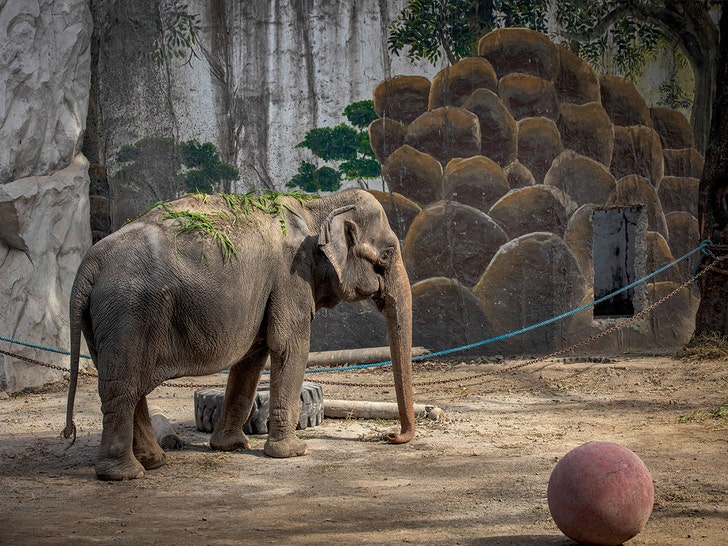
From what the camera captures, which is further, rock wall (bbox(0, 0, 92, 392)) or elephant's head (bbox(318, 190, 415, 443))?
rock wall (bbox(0, 0, 92, 392))

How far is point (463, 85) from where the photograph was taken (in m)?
12.1

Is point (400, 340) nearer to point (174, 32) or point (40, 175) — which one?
point (40, 175)

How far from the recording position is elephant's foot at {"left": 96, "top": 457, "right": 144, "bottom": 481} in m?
5.55

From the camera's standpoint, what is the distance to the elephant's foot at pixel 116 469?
555 cm

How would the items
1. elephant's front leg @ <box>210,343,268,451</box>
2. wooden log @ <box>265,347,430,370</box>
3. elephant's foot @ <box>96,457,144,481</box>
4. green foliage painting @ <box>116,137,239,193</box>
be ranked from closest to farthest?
elephant's foot @ <box>96,457,144,481</box> → elephant's front leg @ <box>210,343,268,451</box> → wooden log @ <box>265,347,430,370</box> → green foliage painting @ <box>116,137,239,193</box>

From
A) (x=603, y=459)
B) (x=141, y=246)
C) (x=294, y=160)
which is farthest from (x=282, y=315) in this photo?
(x=294, y=160)

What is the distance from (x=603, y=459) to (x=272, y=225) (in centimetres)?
321

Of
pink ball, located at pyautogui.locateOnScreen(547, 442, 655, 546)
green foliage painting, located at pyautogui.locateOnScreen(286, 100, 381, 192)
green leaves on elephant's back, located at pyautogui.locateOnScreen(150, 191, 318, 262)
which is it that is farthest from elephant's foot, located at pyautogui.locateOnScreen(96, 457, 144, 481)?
green foliage painting, located at pyautogui.locateOnScreen(286, 100, 381, 192)

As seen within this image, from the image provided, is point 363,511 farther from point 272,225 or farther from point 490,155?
point 490,155

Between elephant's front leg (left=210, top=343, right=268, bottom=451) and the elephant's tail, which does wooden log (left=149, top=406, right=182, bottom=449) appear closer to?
elephant's front leg (left=210, top=343, right=268, bottom=451)

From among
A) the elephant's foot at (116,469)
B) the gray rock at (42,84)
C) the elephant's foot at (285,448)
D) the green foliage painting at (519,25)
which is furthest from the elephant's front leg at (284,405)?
the green foliage painting at (519,25)

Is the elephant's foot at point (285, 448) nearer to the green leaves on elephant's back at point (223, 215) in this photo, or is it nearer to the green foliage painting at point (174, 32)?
the green leaves on elephant's back at point (223, 215)

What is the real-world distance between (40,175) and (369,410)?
5232 millimetres

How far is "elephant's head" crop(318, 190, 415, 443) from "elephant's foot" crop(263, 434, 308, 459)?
0.74 meters
